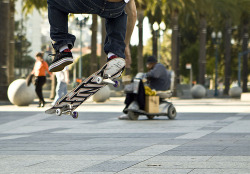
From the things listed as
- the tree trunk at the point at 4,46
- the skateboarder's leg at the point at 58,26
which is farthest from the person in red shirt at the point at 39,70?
the skateboarder's leg at the point at 58,26

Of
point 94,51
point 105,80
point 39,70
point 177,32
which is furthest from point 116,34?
point 177,32

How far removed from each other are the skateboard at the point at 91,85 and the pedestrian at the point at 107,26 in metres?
0.09

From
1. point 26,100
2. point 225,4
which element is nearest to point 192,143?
point 26,100

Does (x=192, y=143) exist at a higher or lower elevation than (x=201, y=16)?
lower

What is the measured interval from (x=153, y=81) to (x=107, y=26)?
33.9 feet

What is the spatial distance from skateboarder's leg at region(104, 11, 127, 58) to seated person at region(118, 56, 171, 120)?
9720 millimetres

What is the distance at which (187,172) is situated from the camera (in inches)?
202

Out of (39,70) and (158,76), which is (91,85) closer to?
(158,76)

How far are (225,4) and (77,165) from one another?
3224cm

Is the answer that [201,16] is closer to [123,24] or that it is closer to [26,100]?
[26,100]

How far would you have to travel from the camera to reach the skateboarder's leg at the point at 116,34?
478 centimetres

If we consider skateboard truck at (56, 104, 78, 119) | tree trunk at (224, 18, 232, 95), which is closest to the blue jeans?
skateboard truck at (56, 104, 78, 119)

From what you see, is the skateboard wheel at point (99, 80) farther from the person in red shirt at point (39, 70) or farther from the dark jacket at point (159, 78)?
Answer: the person in red shirt at point (39, 70)

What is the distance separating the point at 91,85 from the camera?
5.21 meters
